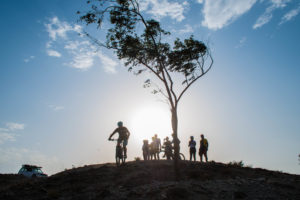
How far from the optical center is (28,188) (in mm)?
10453

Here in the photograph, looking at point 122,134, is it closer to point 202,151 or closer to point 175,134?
point 175,134

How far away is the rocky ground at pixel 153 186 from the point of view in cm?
893

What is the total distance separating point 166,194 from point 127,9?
33.9 ft

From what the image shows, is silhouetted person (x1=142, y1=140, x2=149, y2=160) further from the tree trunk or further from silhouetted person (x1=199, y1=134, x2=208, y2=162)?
the tree trunk

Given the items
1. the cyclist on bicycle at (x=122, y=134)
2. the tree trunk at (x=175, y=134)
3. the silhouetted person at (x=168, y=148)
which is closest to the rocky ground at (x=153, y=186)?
the tree trunk at (x=175, y=134)

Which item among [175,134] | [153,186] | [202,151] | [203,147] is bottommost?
[153,186]

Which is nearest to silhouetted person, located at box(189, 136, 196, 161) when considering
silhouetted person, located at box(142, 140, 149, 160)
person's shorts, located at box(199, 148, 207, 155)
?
person's shorts, located at box(199, 148, 207, 155)

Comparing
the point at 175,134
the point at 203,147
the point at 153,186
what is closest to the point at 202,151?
the point at 203,147

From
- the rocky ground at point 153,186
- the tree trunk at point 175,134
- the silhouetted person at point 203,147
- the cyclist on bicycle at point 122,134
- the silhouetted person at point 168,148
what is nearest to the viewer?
the rocky ground at point 153,186

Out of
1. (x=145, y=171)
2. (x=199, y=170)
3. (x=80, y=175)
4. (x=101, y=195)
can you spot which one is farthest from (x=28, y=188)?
(x=199, y=170)

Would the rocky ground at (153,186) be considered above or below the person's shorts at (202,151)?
below

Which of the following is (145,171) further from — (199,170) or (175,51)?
(175,51)

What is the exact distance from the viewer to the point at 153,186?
31.8 feet

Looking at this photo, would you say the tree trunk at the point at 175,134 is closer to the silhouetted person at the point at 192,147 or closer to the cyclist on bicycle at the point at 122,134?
the cyclist on bicycle at the point at 122,134
